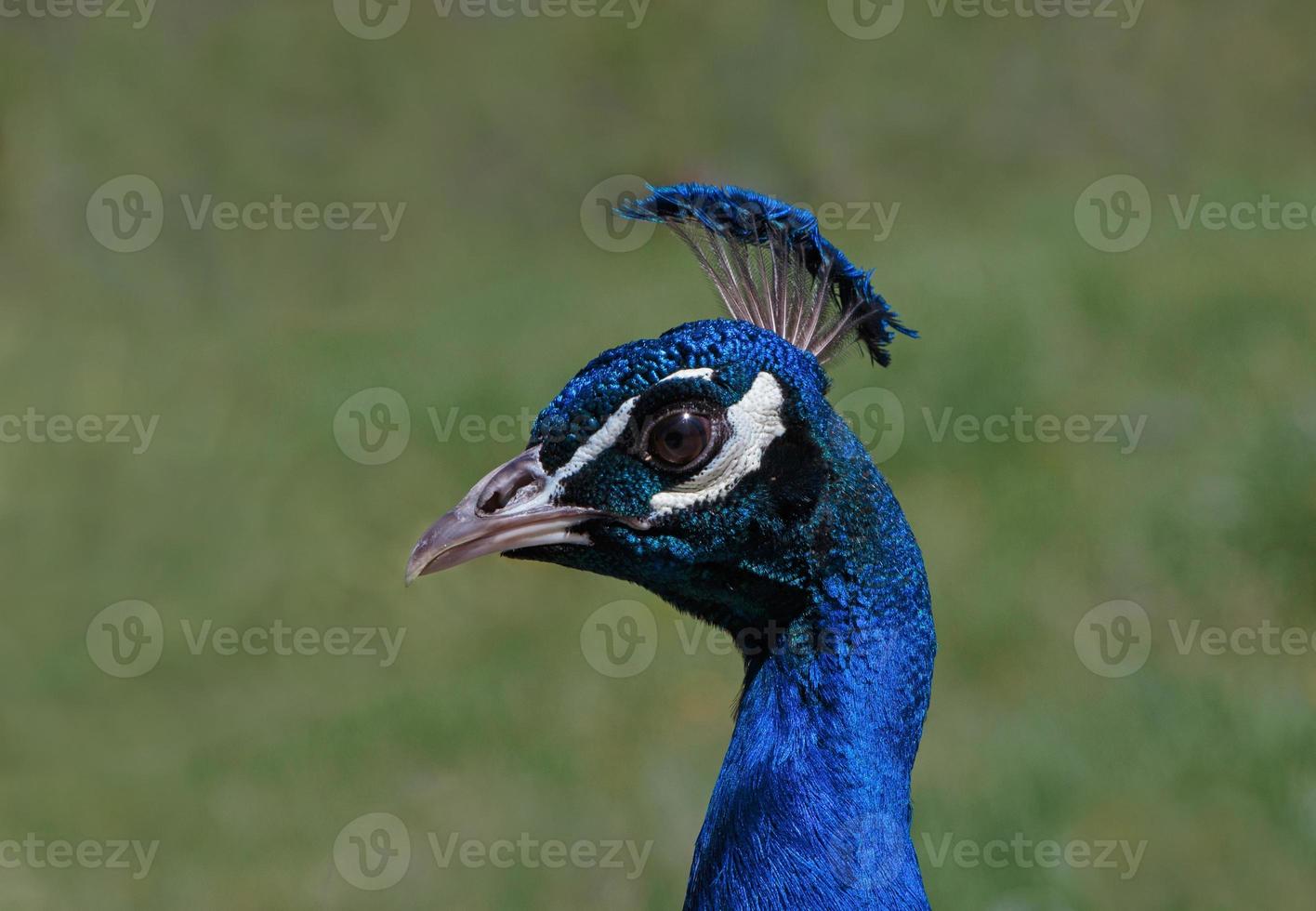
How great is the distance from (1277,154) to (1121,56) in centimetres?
111

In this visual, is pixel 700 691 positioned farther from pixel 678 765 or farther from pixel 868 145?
pixel 868 145

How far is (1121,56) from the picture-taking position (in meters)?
9.70

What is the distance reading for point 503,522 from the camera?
2.12 m

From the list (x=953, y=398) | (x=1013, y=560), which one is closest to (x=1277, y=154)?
(x=953, y=398)
